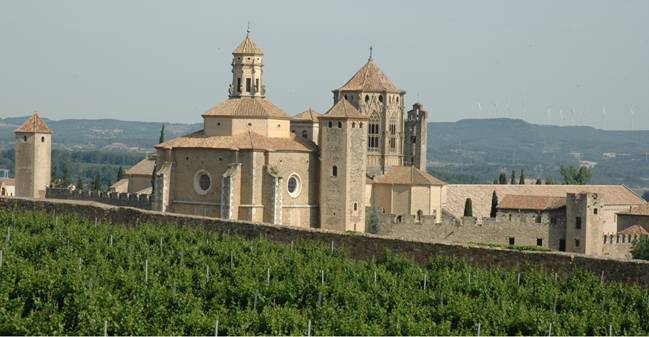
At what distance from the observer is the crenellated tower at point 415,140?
224 ft

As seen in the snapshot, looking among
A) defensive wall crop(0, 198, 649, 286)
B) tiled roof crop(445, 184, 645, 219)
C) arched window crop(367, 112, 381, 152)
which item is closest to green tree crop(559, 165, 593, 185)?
tiled roof crop(445, 184, 645, 219)

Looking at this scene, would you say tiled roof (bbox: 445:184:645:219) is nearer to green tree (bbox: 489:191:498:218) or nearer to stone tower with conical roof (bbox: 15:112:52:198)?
green tree (bbox: 489:191:498:218)

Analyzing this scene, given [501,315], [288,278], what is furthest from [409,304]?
[288,278]

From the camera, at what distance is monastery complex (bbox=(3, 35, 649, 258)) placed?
50.8 m

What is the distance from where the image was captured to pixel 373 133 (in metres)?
64.8

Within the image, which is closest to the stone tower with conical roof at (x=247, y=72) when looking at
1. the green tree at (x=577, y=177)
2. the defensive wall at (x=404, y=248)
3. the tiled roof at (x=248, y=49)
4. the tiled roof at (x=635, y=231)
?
the tiled roof at (x=248, y=49)

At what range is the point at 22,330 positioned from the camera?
2030 cm

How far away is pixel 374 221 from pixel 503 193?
15287 millimetres

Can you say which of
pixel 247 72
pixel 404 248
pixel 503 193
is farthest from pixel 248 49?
pixel 404 248

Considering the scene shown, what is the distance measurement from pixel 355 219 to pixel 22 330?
31.6 m

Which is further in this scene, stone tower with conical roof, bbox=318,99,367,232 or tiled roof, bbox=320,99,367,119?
tiled roof, bbox=320,99,367,119

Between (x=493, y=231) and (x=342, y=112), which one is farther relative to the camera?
(x=493, y=231)

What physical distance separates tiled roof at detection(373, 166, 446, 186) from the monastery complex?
0.04 metres

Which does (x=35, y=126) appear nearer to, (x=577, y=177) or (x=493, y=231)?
(x=493, y=231)
